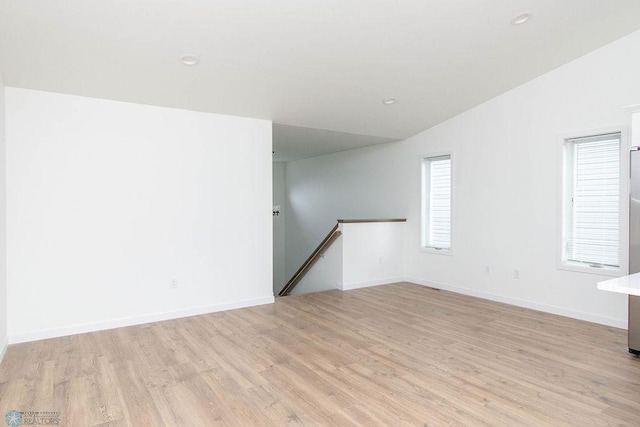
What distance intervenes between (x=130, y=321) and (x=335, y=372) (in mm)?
2491

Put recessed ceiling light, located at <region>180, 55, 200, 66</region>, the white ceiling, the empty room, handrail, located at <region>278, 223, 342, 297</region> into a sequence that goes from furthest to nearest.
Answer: handrail, located at <region>278, 223, 342, 297</region>
recessed ceiling light, located at <region>180, 55, 200, 66</region>
the white ceiling
the empty room

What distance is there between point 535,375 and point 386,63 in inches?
122

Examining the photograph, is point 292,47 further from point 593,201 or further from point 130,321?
point 593,201

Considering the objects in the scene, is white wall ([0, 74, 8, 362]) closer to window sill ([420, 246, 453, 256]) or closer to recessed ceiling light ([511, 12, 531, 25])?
recessed ceiling light ([511, 12, 531, 25])

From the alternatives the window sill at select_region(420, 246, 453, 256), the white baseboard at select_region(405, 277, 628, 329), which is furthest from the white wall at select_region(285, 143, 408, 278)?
the white baseboard at select_region(405, 277, 628, 329)

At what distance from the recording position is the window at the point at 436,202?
6.06 metres

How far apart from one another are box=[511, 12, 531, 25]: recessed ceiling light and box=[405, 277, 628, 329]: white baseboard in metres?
3.15

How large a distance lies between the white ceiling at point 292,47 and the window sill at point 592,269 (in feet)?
7.48

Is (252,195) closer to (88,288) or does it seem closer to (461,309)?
(88,288)

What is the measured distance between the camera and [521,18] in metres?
3.44

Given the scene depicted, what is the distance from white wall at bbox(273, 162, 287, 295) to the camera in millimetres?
10227

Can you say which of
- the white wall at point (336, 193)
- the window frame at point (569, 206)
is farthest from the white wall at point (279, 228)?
the window frame at point (569, 206)

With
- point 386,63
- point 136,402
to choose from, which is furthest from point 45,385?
point 386,63

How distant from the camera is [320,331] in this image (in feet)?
13.2
